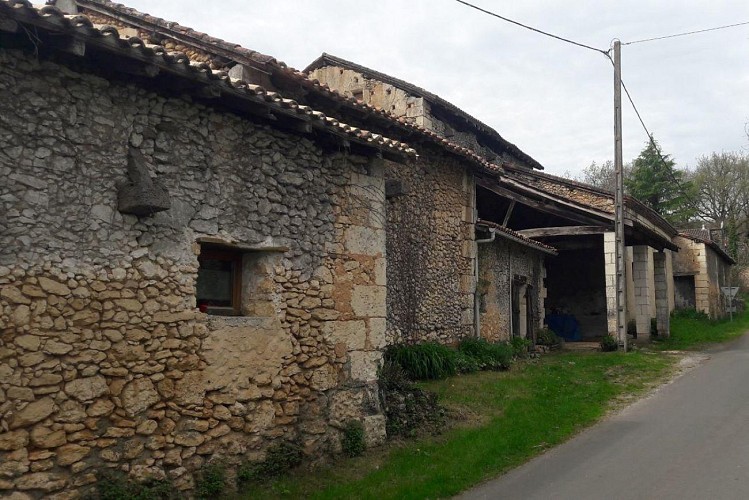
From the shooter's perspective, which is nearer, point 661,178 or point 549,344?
point 549,344

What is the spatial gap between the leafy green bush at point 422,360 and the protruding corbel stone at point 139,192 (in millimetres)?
5599

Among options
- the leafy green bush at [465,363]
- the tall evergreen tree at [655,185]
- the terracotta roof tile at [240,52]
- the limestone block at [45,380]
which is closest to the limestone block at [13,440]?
the limestone block at [45,380]

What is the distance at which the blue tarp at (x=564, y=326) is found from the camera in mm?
19828

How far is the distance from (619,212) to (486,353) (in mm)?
5414

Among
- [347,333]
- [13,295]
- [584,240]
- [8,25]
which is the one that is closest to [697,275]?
[584,240]

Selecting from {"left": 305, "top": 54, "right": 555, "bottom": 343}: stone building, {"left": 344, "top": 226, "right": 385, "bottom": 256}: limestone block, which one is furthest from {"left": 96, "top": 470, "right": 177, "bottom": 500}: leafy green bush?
{"left": 305, "top": 54, "right": 555, "bottom": 343}: stone building

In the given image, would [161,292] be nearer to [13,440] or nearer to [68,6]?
[13,440]

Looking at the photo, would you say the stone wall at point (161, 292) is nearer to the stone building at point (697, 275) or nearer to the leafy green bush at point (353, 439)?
the leafy green bush at point (353, 439)

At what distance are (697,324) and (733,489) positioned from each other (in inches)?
808

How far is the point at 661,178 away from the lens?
1351 inches

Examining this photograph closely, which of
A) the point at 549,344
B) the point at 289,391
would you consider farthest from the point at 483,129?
the point at 289,391

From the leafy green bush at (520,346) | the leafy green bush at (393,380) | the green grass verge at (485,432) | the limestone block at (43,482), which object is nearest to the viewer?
the limestone block at (43,482)

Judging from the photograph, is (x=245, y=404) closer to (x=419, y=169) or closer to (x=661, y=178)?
(x=419, y=169)

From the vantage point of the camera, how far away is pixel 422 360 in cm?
1043
